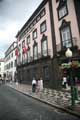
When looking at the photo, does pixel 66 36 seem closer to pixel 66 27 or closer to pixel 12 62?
pixel 66 27

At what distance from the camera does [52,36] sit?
69.8 feet

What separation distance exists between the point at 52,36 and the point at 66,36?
2969mm

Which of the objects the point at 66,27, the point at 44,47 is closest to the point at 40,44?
the point at 44,47

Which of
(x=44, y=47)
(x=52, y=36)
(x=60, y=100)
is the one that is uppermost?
(x=52, y=36)

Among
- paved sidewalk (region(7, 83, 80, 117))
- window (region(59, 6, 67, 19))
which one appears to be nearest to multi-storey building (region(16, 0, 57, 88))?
window (region(59, 6, 67, 19))

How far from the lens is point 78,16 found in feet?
54.9

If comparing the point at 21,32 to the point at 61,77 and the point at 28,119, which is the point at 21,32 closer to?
the point at 61,77

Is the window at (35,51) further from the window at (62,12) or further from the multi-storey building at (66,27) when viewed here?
the window at (62,12)

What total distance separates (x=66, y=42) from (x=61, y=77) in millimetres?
4281

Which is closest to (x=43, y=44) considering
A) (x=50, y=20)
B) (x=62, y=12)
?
(x=50, y=20)

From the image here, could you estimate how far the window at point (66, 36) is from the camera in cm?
1803

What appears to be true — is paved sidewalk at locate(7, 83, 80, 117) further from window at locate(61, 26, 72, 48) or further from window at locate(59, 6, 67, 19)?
window at locate(59, 6, 67, 19)

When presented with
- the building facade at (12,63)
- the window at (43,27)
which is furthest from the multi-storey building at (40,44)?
the building facade at (12,63)

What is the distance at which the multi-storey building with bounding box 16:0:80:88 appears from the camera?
17417 millimetres
